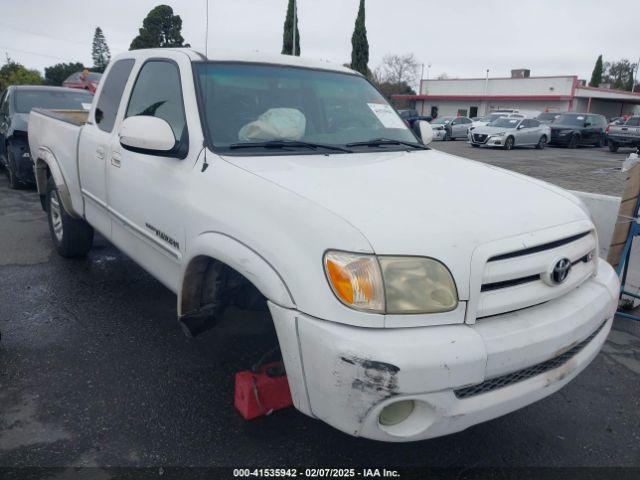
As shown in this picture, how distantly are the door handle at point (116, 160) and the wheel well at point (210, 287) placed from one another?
48.6 inches

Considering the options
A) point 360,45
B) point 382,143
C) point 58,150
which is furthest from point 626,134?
point 360,45

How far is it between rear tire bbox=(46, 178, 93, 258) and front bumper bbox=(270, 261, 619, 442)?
140 inches

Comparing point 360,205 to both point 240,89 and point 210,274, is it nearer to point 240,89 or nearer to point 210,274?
point 210,274

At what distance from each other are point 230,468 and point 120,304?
2.21 meters

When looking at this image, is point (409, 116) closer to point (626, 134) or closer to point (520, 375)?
point (520, 375)

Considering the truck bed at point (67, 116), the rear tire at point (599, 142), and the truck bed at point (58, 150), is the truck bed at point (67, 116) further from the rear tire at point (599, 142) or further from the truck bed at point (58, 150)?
the rear tire at point (599, 142)

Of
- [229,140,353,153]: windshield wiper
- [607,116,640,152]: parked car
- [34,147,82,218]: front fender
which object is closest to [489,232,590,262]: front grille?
[229,140,353,153]: windshield wiper

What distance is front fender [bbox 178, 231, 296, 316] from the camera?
2012 mm

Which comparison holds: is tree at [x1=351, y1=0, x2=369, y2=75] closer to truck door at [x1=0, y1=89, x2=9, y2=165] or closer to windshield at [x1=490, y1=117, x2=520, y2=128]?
windshield at [x1=490, y1=117, x2=520, y2=128]

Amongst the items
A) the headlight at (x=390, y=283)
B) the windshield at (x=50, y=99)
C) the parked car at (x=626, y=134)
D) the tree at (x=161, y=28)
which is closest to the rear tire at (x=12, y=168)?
the windshield at (x=50, y=99)

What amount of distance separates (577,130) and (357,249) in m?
26.5

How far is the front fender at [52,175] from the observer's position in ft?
14.8

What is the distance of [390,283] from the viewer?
1924 millimetres

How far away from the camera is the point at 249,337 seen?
3680 mm
